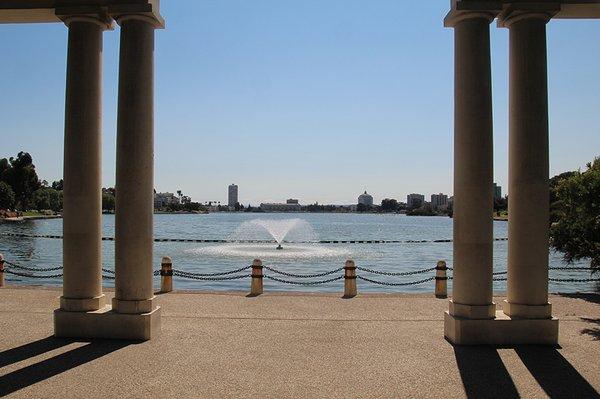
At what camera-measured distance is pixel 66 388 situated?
8.88m

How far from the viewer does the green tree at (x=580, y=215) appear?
20.1 meters

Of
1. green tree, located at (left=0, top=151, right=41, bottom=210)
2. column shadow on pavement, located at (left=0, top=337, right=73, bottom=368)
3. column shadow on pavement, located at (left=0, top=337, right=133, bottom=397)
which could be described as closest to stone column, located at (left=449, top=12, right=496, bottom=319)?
column shadow on pavement, located at (left=0, top=337, right=133, bottom=397)

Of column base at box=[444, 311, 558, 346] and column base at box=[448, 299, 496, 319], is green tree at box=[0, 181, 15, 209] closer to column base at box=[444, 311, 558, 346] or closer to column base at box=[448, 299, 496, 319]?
column base at box=[448, 299, 496, 319]

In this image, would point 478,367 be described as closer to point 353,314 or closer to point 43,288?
point 353,314

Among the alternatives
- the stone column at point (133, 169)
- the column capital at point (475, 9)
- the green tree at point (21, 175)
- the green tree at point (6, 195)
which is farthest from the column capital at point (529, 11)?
the green tree at point (21, 175)

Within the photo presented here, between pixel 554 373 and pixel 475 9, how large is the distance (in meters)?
7.47

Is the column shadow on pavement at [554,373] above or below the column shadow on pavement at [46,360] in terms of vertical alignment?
below

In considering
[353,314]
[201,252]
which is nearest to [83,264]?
[353,314]

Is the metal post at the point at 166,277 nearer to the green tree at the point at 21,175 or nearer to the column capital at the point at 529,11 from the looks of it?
the column capital at the point at 529,11

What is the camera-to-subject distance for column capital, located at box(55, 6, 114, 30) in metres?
12.2

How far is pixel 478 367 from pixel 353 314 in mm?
5245

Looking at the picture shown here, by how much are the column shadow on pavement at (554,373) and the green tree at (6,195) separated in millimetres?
144520

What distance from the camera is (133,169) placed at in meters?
12.1

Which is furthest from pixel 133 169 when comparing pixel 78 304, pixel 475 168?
pixel 475 168
